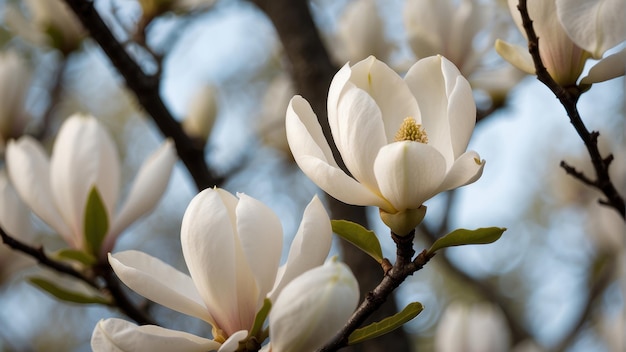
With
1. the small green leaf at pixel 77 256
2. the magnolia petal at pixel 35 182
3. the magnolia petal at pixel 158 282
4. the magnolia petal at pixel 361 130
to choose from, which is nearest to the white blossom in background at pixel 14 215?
the magnolia petal at pixel 35 182

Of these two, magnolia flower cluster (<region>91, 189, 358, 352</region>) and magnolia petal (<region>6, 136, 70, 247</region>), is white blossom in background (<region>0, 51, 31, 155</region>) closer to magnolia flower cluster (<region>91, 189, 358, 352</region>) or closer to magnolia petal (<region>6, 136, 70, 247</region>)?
magnolia petal (<region>6, 136, 70, 247</region>)

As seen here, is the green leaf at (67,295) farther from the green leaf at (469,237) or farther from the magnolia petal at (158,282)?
the green leaf at (469,237)

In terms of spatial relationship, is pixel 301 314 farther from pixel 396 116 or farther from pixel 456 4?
pixel 456 4

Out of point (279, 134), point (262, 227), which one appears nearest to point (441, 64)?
point (262, 227)

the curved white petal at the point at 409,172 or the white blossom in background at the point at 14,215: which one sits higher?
the curved white petal at the point at 409,172

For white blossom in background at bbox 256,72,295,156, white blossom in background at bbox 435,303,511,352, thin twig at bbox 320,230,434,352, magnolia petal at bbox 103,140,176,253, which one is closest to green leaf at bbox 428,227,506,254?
thin twig at bbox 320,230,434,352

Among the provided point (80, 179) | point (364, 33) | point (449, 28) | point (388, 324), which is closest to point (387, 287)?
point (388, 324)
